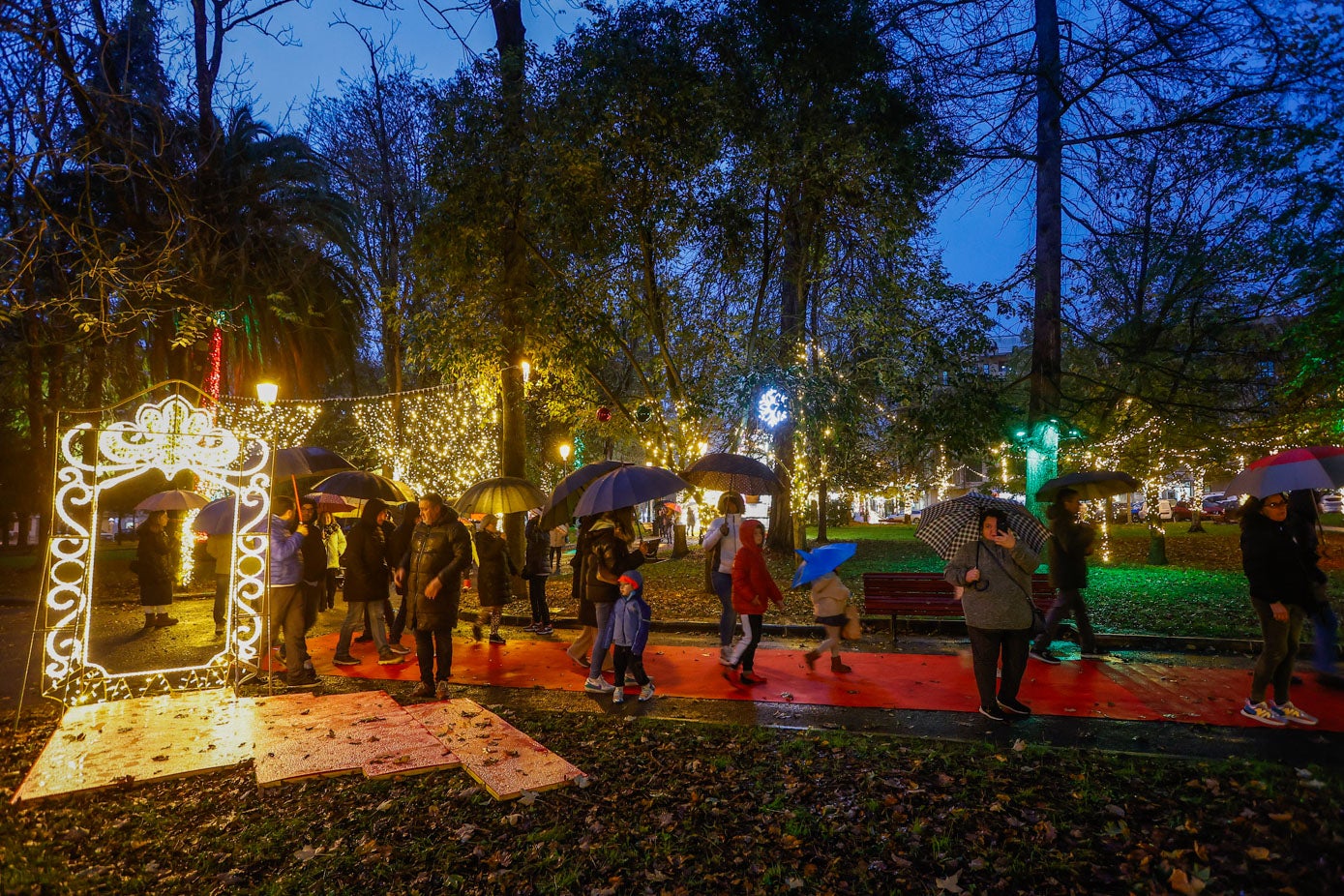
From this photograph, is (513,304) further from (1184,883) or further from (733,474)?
(1184,883)

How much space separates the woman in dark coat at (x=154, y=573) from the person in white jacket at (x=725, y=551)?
889 cm

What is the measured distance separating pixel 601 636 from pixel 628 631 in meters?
0.53

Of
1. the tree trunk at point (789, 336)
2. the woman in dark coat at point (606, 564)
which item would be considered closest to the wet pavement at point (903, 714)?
the woman in dark coat at point (606, 564)

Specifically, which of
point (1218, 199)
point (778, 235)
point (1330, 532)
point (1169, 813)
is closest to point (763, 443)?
point (778, 235)

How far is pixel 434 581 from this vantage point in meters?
7.35

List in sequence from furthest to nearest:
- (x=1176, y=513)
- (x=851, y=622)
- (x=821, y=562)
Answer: (x=1176, y=513) < (x=851, y=622) < (x=821, y=562)

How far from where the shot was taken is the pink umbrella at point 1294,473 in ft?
21.7

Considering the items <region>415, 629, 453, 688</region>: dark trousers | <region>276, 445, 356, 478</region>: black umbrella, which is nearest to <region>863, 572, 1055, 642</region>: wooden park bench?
<region>415, 629, 453, 688</region>: dark trousers

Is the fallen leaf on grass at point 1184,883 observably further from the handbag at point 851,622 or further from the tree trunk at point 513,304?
the tree trunk at point 513,304

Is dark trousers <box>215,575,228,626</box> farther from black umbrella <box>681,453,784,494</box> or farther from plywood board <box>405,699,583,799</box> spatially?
black umbrella <box>681,453,784,494</box>

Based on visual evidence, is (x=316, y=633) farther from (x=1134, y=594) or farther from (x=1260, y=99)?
(x=1260, y=99)

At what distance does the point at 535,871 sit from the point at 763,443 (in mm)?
14487

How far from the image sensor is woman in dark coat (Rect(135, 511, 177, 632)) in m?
11.9

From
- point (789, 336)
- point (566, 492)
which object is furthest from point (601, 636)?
point (789, 336)
